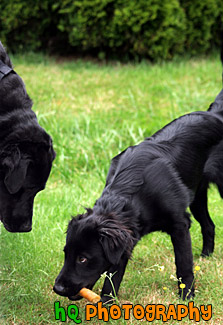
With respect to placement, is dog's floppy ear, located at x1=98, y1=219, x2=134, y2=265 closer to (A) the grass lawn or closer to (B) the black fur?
(B) the black fur

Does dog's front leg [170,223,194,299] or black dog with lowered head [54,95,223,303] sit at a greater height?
black dog with lowered head [54,95,223,303]

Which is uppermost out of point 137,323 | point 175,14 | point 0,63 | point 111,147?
point 0,63

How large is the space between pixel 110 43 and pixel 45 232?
16.9 ft

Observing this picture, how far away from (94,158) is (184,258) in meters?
2.76

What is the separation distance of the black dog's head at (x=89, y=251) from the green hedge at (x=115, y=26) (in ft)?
18.6

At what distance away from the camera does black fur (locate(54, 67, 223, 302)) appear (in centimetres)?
302

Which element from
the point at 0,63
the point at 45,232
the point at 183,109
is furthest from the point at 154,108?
the point at 0,63

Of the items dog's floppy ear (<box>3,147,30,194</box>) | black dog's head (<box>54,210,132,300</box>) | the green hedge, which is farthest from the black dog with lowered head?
the green hedge

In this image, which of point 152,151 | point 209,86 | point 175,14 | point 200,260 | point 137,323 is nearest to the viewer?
point 137,323

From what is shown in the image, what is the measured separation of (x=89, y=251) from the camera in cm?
302

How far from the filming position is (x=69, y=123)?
6711 mm

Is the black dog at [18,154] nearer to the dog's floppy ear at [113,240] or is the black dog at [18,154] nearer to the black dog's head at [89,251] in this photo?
the black dog's head at [89,251]

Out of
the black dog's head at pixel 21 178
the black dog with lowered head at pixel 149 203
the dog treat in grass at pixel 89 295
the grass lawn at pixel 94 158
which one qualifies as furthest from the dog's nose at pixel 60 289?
the black dog's head at pixel 21 178

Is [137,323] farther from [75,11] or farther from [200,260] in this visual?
[75,11]
